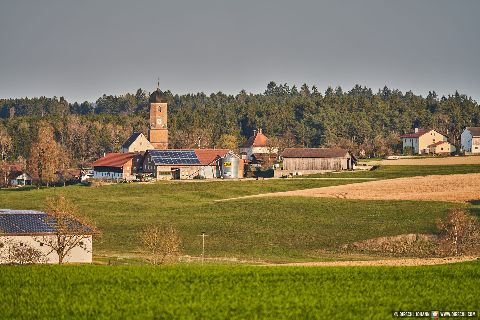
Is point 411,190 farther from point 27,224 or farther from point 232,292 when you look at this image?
point 232,292

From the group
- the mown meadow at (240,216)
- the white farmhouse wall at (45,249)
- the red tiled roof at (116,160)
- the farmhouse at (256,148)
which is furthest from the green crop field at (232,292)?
the farmhouse at (256,148)

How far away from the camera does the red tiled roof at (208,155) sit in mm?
125231

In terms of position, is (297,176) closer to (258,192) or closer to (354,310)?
(258,192)

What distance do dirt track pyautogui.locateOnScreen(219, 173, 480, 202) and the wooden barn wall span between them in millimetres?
19810

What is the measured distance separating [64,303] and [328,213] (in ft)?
175

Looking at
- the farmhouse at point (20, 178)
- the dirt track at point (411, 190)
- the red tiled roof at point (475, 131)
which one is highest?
the red tiled roof at point (475, 131)

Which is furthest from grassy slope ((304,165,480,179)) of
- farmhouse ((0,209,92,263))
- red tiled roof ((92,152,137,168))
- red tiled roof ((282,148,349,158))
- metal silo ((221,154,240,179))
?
farmhouse ((0,209,92,263))

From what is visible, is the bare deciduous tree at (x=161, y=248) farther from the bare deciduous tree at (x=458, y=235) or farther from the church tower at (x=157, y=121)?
the church tower at (x=157, y=121)

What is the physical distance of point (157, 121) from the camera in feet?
471

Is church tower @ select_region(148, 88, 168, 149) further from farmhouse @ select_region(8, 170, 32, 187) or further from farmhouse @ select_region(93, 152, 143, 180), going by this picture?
farmhouse @ select_region(8, 170, 32, 187)

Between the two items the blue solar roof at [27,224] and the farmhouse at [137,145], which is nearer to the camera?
the blue solar roof at [27,224]

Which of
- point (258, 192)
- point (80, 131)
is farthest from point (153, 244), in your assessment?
point (80, 131)

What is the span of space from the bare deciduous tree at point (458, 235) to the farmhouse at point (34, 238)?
22.6 m

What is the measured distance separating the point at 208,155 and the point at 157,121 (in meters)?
19.2
